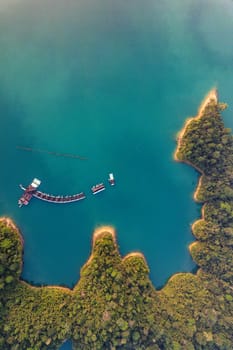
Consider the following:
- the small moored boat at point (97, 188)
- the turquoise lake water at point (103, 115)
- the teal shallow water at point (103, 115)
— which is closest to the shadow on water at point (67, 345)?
the teal shallow water at point (103, 115)

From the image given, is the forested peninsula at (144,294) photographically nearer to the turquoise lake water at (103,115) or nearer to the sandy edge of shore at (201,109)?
the sandy edge of shore at (201,109)

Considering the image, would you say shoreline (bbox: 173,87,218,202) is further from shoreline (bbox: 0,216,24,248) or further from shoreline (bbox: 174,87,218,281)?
shoreline (bbox: 0,216,24,248)

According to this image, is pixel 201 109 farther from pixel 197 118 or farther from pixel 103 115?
pixel 103 115

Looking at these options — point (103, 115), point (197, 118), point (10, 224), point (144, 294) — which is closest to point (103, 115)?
point (103, 115)

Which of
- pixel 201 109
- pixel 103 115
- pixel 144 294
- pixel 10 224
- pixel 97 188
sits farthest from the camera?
pixel 201 109

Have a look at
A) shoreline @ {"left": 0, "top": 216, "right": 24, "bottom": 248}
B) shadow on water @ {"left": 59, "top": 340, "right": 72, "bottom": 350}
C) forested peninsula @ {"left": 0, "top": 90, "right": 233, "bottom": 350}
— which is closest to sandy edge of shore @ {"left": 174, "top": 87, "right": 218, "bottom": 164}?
forested peninsula @ {"left": 0, "top": 90, "right": 233, "bottom": 350}

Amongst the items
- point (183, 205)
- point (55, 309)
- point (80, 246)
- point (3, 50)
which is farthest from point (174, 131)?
point (55, 309)
